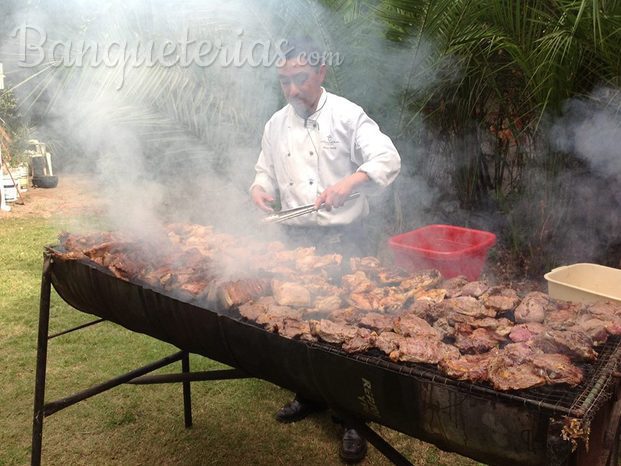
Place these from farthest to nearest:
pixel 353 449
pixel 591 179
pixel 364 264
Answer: pixel 591 179 < pixel 353 449 < pixel 364 264

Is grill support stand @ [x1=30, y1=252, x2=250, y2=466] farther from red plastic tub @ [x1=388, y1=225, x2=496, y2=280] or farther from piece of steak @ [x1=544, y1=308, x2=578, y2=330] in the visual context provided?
piece of steak @ [x1=544, y1=308, x2=578, y2=330]

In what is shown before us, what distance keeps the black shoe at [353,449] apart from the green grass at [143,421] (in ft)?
0.26

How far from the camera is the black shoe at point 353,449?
3.58m

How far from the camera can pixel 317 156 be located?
4.05 m

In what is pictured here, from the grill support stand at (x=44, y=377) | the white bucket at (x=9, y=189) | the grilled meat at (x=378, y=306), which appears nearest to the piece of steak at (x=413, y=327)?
the grilled meat at (x=378, y=306)

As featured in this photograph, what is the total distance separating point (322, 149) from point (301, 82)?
508mm

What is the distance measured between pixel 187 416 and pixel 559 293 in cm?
265

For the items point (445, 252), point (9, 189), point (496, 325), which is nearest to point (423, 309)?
point (496, 325)

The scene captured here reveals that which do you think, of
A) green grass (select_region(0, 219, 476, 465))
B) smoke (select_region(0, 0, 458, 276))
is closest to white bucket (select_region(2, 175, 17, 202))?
smoke (select_region(0, 0, 458, 276))

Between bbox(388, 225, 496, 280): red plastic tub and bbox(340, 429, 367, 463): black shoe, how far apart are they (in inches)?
49.8

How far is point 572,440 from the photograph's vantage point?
57.3 inches

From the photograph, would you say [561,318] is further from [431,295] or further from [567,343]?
[431,295]

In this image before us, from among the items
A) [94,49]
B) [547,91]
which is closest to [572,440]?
[547,91]

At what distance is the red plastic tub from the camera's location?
9.66 feet
